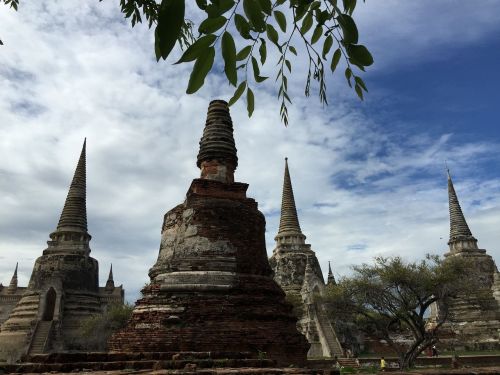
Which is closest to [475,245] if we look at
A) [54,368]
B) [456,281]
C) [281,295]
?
[456,281]

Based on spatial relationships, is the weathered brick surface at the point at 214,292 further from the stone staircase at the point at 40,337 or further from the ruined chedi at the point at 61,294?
the ruined chedi at the point at 61,294

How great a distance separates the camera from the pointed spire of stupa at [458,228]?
36125 millimetres

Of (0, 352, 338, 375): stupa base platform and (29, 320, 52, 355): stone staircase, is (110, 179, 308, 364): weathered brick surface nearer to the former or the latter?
(0, 352, 338, 375): stupa base platform

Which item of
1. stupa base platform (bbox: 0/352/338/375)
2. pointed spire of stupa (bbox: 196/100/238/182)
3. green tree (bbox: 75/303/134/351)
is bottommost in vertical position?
stupa base platform (bbox: 0/352/338/375)

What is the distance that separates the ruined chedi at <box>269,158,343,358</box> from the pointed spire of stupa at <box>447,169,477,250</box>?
1129 centimetres

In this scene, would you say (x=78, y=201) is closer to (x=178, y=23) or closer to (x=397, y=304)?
(x=397, y=304)

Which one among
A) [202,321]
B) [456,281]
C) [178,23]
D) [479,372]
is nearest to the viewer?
[178,23]

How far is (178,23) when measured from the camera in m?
1.45

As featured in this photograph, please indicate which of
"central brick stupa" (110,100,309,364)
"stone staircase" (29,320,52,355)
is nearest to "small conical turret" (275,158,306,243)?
"stone staircase" (29,320,52,355)

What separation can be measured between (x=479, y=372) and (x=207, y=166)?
29.8 ft

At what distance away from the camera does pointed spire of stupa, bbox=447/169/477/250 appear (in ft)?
119

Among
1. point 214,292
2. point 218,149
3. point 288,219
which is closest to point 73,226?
point 288,219

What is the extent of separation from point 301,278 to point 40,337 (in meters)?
17.7

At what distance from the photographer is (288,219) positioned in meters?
37.7
